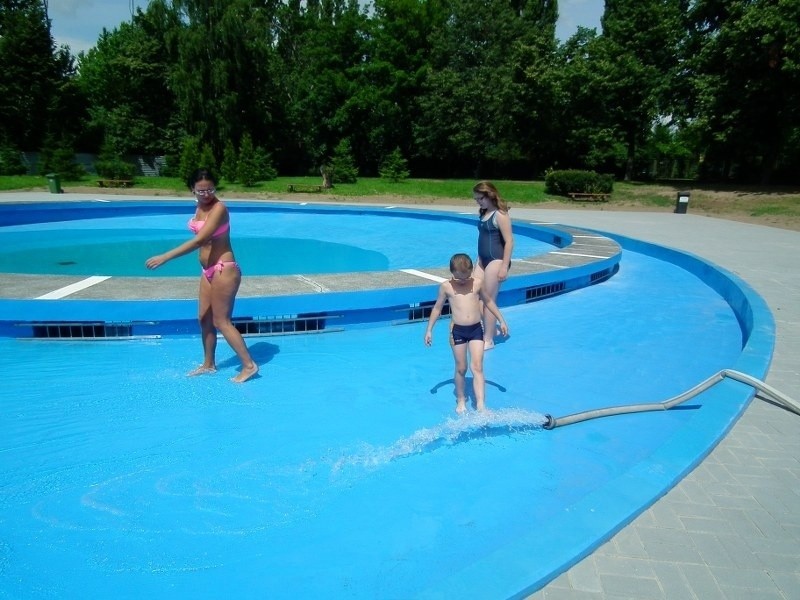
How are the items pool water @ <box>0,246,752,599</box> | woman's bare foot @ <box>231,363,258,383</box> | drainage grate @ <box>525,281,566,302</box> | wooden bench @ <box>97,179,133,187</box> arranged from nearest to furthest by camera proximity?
pool water @ <box>0,246,752,599</box> → woman's bare foot @ <box>231,363,258,383</box> → drainage grate @ <box>525,281,566,302</box> → wooden bench @ <box>97,179,133,187</box>

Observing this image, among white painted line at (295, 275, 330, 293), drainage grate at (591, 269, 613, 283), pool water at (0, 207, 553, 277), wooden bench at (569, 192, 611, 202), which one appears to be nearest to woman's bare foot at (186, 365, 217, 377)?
white painted line at (295, 275, 330, 293)

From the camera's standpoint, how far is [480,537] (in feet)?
8.77

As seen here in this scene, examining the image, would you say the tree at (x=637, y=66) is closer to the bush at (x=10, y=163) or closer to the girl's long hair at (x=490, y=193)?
the girl's long hair at (x=490, y=193)

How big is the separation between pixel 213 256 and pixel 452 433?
232 centimetres

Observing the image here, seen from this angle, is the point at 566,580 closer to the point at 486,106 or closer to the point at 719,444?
the point at 719,444

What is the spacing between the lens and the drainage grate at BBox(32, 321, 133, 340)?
17.4 ft

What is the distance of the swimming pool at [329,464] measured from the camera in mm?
2400

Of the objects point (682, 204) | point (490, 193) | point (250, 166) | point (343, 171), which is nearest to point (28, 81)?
point (250, 166)

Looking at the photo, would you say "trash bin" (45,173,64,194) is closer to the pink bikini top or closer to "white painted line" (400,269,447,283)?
"white painted line" (400,269,447,283)

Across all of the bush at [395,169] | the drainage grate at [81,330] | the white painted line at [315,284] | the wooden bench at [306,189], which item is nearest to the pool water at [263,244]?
the white painted line at [315,284]

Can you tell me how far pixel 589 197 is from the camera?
85.5ft

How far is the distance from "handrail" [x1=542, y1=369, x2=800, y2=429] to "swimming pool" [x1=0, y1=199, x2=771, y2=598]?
0.07 metres

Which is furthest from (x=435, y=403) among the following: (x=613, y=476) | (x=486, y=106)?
(x=486, y=106)

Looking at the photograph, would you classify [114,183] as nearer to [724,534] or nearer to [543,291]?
[543,291]
